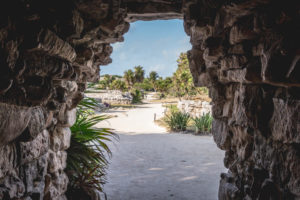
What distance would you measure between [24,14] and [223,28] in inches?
60.4

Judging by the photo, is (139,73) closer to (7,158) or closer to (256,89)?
(256,89)

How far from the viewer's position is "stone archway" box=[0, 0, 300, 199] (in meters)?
1.33

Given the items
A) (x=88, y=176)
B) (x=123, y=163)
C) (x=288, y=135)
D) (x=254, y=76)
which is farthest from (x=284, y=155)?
(x=123, y=163)

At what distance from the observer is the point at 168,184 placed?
14.7 feet

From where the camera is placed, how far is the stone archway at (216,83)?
1.33m

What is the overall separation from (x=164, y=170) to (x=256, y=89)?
3.94m

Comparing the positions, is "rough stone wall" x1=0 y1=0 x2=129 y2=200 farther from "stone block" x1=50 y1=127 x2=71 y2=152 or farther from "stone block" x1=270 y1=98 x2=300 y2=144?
"stone block" x1=270 y1=98 x2=300 y2=144

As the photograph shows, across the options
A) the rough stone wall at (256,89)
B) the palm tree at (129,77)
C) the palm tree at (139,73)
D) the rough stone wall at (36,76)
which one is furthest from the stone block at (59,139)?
the palm tree at (139,73)

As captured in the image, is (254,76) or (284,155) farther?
(254,76)

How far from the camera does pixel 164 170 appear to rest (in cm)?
540

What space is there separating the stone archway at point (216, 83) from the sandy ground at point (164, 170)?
1585 millimetres

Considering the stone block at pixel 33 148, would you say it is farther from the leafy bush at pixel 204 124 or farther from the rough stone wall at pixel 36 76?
the leafy bush at pixel 204 124

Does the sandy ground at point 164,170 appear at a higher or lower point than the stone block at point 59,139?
lower

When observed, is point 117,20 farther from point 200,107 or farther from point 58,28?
point 200,107
